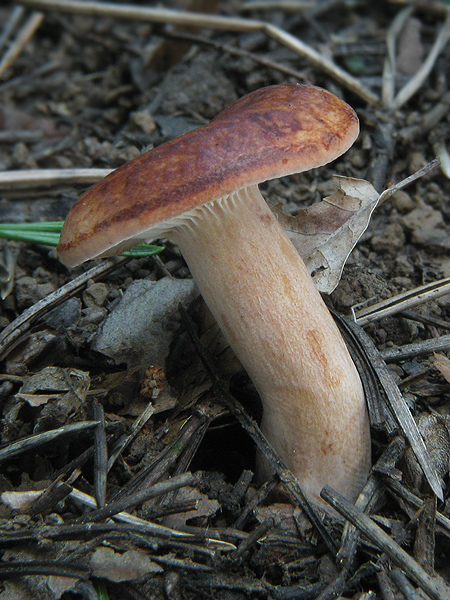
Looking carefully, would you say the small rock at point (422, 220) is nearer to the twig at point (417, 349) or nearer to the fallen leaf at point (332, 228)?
the fallen leaf at point (332, 228)

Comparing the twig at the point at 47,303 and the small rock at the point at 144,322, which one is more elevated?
the twig at the point at 47,303

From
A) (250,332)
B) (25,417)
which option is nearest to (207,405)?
(250,332)

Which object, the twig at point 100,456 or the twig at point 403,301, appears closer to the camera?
the twig at point 100,456

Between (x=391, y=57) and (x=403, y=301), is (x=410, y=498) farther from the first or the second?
(x=391, y=57)

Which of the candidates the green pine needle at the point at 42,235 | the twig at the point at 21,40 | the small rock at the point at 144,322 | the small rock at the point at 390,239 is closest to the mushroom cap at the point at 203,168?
the small rock at the point at 144,322

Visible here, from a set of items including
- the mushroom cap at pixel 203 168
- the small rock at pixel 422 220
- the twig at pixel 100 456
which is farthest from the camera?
the small rock at pixel 422 220

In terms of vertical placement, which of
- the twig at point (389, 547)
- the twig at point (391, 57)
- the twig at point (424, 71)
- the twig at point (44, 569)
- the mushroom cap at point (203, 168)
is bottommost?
the twig at point (389, 547)

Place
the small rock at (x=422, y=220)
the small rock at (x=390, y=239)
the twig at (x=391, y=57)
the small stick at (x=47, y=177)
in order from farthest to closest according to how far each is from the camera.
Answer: the twig at (x=391, y=57)
the small stick at (x=47, y=177)
the small rock at (x=422, y=220)
the small rock at (x=390, y=239)
